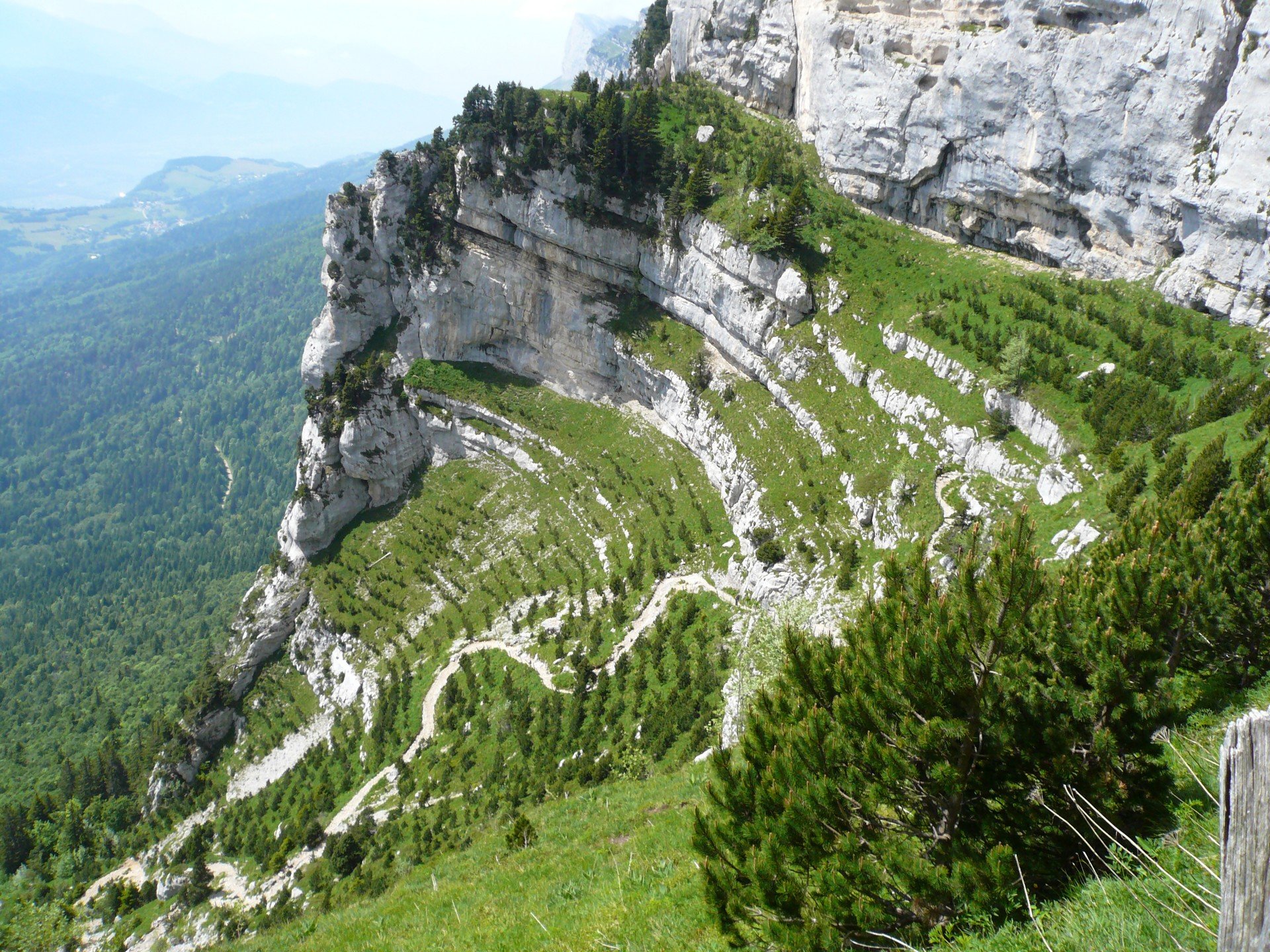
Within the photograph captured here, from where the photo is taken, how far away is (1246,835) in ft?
11.3

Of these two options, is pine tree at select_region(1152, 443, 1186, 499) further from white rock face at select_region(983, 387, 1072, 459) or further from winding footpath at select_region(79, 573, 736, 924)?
winding footpath at select_region(79, 573, 736, 924)

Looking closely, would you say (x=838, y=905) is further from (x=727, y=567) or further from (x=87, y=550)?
(x=87, y=550)

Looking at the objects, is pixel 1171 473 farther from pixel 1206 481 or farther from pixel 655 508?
pixel 655 508

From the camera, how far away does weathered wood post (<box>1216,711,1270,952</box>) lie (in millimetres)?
3291

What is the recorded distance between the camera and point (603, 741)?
3822 centimetres

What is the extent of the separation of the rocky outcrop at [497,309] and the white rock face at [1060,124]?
15730 millimetres

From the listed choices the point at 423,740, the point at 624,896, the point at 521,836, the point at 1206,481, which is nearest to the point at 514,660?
the point at 423,740

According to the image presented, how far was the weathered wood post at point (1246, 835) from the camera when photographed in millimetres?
3291

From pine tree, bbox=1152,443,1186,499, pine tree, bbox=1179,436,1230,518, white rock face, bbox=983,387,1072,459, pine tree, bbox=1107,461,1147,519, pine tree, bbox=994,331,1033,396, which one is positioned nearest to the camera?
pine tree, bbox=1179,436,1230,518

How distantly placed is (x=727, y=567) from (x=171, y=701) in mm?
90524

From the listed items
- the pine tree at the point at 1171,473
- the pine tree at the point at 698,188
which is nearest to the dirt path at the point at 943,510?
the pine tree at the point at 1171,473

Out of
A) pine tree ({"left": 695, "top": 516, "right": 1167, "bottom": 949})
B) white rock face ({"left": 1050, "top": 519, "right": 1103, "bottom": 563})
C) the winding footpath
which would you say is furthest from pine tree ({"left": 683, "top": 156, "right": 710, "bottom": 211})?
pine tree ({"left": 695, "top": 516, "right": 1167, "bottom": 949})

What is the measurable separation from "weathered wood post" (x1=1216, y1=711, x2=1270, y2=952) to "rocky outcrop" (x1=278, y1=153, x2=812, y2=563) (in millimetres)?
50668

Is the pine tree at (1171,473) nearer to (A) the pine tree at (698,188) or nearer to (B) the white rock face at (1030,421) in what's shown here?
(B) the white rock face at (1030,421)
